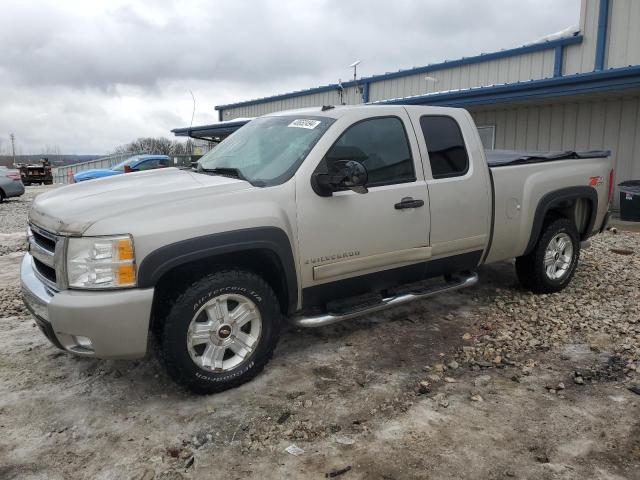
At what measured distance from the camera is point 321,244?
3814 millimetres

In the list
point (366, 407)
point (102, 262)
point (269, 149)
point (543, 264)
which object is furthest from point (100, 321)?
point (543, 264)

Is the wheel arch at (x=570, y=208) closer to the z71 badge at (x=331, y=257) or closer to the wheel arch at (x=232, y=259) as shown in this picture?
the z71 badge at (x=331, y=257)

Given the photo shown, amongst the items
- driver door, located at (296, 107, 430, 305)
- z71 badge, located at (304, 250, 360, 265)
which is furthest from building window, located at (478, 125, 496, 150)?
z71 badge, located at (304, 250, 360, 265)

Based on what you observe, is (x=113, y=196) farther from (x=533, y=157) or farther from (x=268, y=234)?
(x=533, y=157)

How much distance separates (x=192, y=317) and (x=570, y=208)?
4.42m

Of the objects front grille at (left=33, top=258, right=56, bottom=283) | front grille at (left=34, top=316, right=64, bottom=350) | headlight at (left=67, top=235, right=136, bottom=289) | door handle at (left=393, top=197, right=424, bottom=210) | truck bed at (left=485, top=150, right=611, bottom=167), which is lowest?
front grille at (left=34, top=316, right=64, bottom=350)

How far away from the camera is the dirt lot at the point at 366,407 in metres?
2.86

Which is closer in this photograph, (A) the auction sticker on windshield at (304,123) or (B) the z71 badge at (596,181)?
(A) the auction sticker on windshield at (304,123)

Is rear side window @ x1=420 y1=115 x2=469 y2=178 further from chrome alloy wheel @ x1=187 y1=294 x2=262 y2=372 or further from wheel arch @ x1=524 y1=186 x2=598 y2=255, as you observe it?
chrome alloy wheel @ x1=187 y1=294 x2=262 y2=372

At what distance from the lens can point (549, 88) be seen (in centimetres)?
1068

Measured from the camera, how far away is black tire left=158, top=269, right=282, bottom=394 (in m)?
3.31

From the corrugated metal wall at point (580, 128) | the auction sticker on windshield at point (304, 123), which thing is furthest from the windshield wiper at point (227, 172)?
the corrugated metal wall at point (580, 128)

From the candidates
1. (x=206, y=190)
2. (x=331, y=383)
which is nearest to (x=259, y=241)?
(x=206, y=190)

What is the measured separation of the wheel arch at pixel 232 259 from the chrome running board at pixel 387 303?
145 millimetres
